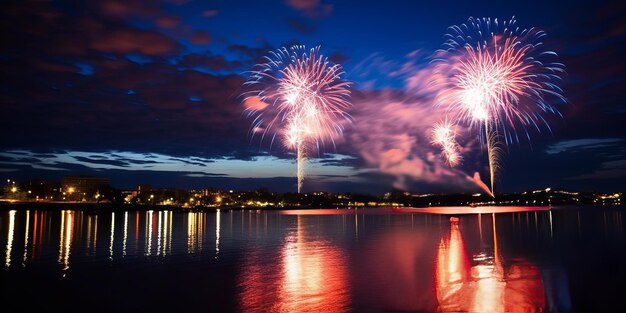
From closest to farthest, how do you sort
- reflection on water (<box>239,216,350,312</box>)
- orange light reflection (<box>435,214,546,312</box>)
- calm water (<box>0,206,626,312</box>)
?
1. orange light reflection (<box>435,214,546,312</box>)
2. reflection on water (<box>239,216,350,312</box>)
3. calm water (<box>0,206,626,312</box>)

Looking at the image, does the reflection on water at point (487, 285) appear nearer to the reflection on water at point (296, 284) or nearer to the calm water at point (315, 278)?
the calm water at point (315, 278)

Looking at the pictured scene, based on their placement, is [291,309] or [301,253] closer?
[291,309]

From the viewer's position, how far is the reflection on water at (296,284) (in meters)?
14.6

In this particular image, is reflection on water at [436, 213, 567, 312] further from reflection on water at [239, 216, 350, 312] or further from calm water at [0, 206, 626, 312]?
reflection on water at [239, 216, 350, 312]

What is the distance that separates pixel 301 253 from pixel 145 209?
487 ft

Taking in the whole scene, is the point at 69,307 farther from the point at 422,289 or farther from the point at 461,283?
the point at 461,283

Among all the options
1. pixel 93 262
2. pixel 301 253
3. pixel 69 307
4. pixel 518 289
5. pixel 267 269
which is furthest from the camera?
pixel 301 253

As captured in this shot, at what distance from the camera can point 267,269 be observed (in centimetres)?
2252

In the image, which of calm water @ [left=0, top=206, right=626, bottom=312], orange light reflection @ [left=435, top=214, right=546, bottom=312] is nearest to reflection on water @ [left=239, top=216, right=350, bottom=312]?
calm water @ [left=0, top=206, right=626, bottom=312]

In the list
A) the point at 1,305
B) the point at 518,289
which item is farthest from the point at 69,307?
the point at 518,289

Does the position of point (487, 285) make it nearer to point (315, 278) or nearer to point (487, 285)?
point (487, 285)

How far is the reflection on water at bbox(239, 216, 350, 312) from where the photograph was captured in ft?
48.0

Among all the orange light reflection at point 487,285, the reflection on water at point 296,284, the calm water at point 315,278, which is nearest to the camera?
the orange light reflection at point 487,285

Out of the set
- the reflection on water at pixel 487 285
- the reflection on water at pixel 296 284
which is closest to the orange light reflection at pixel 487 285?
the reflection on water at pixel 487 285
